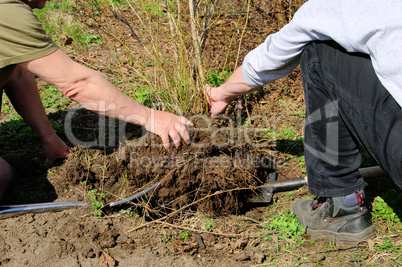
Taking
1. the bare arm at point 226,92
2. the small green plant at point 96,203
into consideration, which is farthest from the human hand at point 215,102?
the small green plant at point 96,203

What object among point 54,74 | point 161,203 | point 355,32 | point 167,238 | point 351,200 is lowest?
point 167,238

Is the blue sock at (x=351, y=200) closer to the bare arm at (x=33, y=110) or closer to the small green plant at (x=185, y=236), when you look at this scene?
the small green plant at (x=185, y=236)

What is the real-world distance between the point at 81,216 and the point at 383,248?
1.79 meters

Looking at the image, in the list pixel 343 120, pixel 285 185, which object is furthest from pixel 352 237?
pixel 343 120

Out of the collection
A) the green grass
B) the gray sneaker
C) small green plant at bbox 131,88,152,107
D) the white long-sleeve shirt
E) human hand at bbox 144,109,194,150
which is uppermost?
the green grass

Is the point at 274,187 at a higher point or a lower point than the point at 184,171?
lower

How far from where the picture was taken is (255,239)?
2.17 metres

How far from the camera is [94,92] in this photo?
1908 mm

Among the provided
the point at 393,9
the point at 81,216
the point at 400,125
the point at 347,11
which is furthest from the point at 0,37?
the point at 400,125

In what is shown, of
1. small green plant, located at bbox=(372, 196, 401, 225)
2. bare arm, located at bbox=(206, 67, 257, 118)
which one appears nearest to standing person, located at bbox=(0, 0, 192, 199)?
bare arm, located at bbox=(206, 67, 257, 118)

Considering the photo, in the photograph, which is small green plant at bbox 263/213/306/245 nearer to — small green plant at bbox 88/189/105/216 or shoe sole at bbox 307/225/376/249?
shoe sole at bbox 307/225/376/249

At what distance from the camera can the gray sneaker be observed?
6.48 feet

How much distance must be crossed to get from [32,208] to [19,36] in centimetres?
107

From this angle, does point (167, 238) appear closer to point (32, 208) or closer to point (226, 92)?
point (32, 208)
